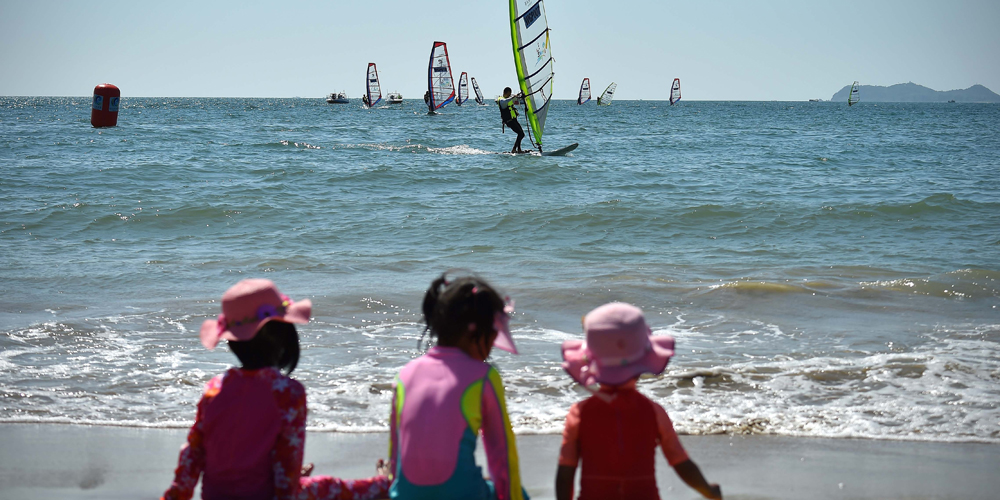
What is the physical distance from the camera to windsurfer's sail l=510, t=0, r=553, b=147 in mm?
16016

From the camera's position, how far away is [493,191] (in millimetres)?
14812

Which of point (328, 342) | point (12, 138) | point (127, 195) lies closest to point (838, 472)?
point (328, 342)

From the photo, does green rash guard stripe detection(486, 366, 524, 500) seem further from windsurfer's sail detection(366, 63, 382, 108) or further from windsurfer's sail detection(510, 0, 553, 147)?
windsurfer's sail detection(366, 63, 382, 108)

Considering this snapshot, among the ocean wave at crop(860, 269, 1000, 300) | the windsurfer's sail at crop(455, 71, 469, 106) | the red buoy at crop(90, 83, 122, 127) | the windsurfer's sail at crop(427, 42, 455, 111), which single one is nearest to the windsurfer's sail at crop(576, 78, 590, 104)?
the windsurfer's sail at crop(455, 71, 469, 106)

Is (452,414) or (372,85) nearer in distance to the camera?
(452,414)

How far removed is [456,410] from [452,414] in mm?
16

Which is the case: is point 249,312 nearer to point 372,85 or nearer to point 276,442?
point 276,442

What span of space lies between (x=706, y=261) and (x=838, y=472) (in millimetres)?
5752

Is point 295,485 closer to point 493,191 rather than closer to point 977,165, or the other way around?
point 493,191

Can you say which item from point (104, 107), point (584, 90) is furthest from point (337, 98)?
point (104, 107)

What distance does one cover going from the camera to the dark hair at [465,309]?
227cm

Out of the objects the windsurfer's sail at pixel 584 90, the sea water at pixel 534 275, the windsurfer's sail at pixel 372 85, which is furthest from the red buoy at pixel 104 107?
the windsurfer's sail at pixel 584 90

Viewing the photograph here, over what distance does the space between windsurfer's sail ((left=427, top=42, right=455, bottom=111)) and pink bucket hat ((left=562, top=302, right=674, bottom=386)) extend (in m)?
37.0

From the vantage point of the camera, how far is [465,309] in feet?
7.50
